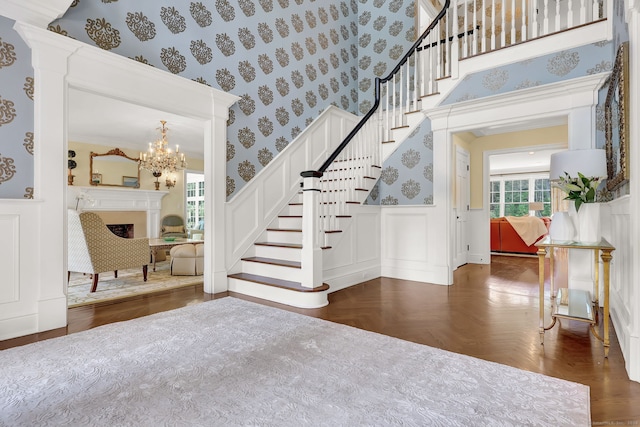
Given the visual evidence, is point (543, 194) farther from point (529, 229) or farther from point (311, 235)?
point (311, 235)

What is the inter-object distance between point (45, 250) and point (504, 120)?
4.60 metres

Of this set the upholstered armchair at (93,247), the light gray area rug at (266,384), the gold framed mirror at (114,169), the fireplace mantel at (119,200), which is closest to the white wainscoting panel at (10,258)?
the light gray area rug at (266,384)

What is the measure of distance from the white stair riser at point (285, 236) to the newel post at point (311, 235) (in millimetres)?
778

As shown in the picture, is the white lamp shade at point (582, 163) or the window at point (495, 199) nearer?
the white lamp shade at point (582, 163)

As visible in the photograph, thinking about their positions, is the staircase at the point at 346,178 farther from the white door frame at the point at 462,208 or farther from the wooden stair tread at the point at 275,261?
the white door frame at the point at 462,208

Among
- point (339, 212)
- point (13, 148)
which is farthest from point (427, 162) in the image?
point (13, 148)

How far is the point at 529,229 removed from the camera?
22.4ft

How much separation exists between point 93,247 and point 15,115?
1.85 m

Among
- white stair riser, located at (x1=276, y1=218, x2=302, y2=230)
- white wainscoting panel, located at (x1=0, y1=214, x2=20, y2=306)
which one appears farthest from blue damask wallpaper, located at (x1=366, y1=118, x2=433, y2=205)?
white wainscoting panel, located at (x1=0, y1=214, x2=20, y2=306)

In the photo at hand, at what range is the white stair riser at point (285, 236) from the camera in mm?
4119

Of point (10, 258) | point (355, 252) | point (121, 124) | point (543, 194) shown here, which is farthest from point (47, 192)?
point (543, 194)

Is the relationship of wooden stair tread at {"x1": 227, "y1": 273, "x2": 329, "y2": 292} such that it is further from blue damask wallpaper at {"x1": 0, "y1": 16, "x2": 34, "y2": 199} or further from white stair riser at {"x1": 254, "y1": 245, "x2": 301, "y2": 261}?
blue damask wallpaper at {"x1": 0, "y1": 16, "x2": 34, "y2": 199}

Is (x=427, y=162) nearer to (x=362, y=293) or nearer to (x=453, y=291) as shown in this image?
(x=453, y=291)

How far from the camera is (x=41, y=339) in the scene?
239 centimetres
